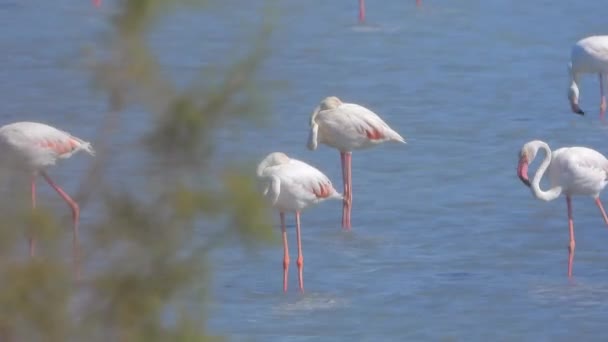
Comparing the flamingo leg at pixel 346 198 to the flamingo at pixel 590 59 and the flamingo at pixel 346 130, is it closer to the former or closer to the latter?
the flamingo at pixel 346 130

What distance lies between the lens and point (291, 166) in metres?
7.06

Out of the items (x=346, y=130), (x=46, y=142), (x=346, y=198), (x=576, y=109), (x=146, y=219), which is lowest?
(x=576, y=109)

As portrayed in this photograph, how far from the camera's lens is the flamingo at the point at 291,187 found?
6742 millimetres

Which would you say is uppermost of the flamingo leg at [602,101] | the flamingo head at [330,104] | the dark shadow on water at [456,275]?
the flamingo head at [330,104]

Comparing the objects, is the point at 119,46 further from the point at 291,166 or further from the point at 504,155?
the point at 504,155

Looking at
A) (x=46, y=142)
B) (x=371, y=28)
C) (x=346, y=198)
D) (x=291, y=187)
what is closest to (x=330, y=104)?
(x=346, y=198)


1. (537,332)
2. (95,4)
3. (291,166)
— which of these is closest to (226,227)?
(537,332)

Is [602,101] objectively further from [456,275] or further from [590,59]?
[456,275]

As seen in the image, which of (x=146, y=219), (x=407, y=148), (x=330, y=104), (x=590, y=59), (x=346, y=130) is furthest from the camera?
(x=590, y=59)

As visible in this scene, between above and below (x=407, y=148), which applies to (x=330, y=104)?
above

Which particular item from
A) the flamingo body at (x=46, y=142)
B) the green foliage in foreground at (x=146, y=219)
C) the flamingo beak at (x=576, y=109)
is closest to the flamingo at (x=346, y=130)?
the flamingo body at (x=46, y=142)

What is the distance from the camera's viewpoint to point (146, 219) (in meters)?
2.29

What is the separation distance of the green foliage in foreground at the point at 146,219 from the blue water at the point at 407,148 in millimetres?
56

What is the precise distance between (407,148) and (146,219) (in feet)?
25.4
